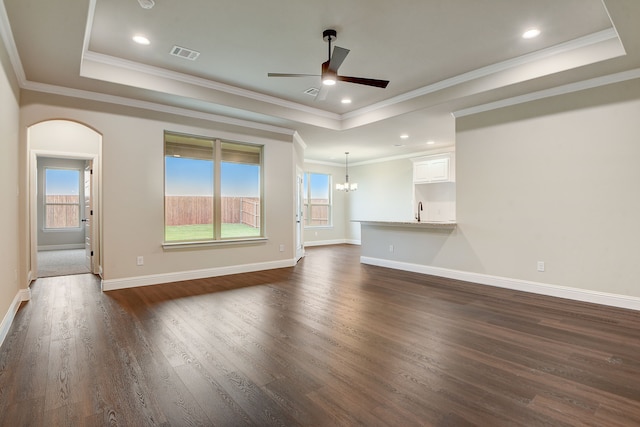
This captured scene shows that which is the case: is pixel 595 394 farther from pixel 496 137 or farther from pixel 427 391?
pixel 496 137

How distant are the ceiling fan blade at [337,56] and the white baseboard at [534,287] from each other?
150 inches

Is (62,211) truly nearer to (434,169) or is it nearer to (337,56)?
(337,56)

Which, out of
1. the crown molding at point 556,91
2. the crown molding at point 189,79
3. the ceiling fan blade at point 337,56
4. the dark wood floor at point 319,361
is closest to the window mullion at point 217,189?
the crown molding at point 189,79

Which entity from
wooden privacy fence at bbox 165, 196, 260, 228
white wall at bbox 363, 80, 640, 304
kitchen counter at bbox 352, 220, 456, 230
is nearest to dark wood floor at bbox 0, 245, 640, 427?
white wall at bbox 363, 80, 640, 304

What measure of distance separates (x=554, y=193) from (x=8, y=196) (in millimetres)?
6389

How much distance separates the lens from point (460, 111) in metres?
5.15

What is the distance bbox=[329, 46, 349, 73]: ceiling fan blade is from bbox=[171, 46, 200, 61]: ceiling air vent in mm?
1748

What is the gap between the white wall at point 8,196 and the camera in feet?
9.61

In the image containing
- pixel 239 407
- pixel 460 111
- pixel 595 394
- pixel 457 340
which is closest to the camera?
pixel 239 407

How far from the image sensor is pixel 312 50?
3.77 meters

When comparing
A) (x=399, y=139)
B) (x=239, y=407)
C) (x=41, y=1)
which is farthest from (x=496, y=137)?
(x=41, y=1)

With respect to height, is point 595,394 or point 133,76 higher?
point 133,76

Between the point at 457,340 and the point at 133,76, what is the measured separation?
4.82 metres

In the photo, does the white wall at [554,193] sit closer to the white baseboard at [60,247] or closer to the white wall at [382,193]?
the white wall at [382,193]
